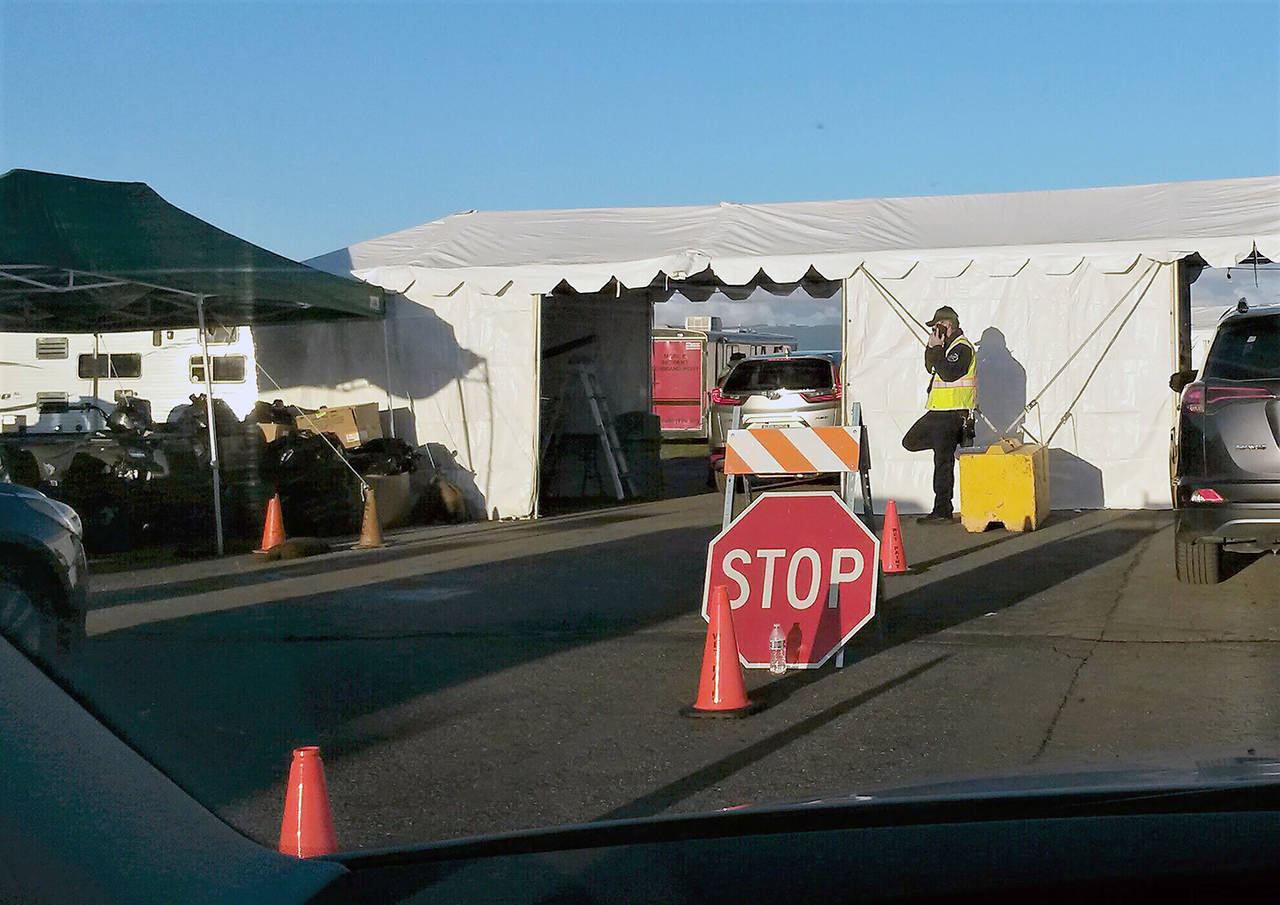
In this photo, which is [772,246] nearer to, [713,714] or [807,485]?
[807,485]

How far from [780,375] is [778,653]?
10228 millimetres

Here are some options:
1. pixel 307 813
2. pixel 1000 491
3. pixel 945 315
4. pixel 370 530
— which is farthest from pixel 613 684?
pixel 945 315

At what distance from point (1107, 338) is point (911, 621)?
789cm

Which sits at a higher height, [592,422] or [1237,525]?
[592,422]

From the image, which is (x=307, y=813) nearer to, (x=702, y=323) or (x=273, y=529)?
(x=273, y=529)

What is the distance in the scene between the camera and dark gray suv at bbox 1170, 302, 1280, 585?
8.88 m

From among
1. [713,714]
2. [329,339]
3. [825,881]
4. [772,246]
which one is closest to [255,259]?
[329,339]

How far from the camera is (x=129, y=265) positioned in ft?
39.4

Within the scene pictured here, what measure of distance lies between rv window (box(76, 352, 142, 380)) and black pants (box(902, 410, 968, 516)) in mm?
11588

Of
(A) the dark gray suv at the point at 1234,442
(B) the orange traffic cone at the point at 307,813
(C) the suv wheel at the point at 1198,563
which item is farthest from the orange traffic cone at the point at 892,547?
(B) the orange traffic cone at the point at 307,813

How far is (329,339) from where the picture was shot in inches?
693

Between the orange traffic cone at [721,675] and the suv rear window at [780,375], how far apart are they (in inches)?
414

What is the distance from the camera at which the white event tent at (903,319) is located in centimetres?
1596

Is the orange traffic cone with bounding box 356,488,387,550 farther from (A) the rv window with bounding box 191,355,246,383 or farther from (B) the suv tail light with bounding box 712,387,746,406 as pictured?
(A) the rv window with bounding box 191,355,246,383
